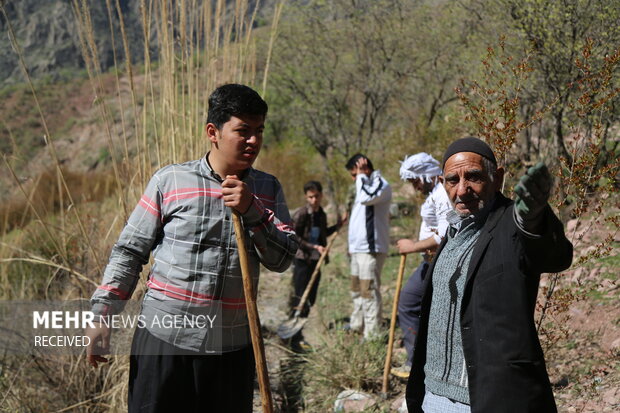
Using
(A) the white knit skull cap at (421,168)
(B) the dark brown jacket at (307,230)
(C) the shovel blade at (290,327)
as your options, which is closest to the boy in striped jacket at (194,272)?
(A) the white knit skull cap at (421,168)

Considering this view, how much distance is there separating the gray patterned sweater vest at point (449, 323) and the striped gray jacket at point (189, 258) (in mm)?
555

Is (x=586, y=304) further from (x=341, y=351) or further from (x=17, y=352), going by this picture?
(x=17, y=352)

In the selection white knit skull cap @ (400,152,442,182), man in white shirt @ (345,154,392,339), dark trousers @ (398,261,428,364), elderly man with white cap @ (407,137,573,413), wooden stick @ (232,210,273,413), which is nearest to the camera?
elderly man with white cap @ (407,137,573,413)

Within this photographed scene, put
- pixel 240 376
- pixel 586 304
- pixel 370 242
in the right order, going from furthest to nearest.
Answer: pixel 370 242 → pixel 586 304 → pixel 240 376

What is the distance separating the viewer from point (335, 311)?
6.02 meters

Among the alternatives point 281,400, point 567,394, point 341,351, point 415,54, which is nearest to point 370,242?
point 341,351

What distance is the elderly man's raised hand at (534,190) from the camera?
1.28m

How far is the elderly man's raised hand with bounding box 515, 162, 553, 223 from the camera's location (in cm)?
128

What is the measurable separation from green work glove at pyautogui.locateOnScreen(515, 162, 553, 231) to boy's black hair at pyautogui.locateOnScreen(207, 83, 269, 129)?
98cm

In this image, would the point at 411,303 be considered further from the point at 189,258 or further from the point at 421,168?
the point at 189,258

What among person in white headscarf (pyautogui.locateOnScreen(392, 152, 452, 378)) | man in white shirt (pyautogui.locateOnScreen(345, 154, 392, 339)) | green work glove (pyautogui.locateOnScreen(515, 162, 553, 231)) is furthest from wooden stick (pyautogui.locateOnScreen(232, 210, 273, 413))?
man in white shirt (pyautogui.locateOnScreen(345, 154, 392, 339))

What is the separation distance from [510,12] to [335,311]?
358 cm

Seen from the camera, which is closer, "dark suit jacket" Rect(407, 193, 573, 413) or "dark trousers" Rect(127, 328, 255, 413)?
"dark suit jacket" Rect(407, 193, 573, 413)

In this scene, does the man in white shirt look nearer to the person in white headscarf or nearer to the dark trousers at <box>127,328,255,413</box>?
the person in white headscarf
